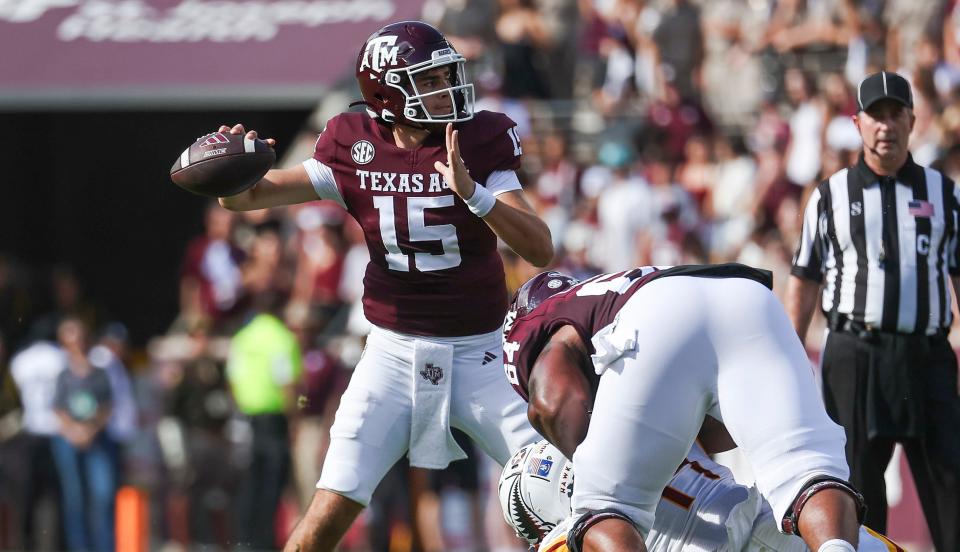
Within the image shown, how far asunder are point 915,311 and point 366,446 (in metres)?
2.13

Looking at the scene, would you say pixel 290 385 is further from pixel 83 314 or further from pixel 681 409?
pixel 681 409

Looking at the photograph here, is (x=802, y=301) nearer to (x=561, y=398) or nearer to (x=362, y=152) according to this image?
(x=362, y=152)

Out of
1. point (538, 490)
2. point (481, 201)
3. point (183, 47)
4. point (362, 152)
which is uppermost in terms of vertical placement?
point (183, 47)

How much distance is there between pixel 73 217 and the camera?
53.2 ft

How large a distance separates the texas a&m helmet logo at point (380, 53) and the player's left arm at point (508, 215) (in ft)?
1.31

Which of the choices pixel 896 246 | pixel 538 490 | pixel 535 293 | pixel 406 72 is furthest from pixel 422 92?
pixel 896 246

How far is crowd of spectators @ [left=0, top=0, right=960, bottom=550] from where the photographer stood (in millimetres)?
10266

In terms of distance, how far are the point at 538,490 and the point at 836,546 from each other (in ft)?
3.60

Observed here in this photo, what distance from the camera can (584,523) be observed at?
4332 mm

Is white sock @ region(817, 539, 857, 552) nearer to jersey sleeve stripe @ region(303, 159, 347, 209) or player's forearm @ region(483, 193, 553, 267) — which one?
player's forearm @ region(483, 193, 553, 267)

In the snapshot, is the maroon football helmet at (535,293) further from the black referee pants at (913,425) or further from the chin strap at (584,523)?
the black referee pants at (913,425)

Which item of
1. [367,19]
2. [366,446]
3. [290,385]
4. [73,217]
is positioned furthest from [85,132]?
[366,446]

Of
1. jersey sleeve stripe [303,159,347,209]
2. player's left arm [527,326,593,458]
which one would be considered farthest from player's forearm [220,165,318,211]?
player's left arm [527,326,593,458]

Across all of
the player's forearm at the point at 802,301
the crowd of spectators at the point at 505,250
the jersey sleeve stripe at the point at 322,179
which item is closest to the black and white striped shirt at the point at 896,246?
the player's forearm at the point at 802,301
